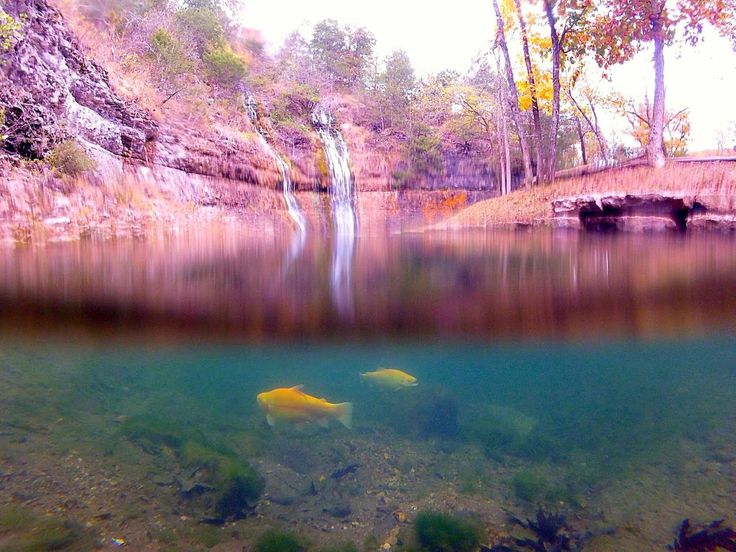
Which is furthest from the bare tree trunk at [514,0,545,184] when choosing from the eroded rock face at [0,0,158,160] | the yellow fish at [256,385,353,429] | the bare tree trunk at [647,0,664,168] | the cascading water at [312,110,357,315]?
the yellow fish at [256,385,353,429]

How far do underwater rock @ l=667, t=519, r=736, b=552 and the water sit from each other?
0.11 meters

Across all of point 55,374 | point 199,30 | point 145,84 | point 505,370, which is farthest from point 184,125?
point 505,370

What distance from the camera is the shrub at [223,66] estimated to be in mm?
20672

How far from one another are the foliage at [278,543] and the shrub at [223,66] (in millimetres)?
22273

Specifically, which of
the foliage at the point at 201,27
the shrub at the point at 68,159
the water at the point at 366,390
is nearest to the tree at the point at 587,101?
the foliage at the point at 201,27

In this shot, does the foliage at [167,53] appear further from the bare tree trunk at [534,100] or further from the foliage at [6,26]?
the bare tree trunk at [534,100]

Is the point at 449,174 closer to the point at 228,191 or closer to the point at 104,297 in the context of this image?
the point at 228,191

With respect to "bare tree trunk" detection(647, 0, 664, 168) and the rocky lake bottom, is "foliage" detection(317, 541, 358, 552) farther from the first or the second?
"bare tree trunk" detection(647, 0, 664, 168)

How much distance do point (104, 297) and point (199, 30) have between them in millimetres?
21385

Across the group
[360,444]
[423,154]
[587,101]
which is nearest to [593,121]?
[587,101]

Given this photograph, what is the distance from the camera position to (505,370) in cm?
607

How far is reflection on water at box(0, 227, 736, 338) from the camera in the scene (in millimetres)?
4684

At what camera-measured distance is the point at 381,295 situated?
A: 491 cm

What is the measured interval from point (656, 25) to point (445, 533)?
15378 millimetres
